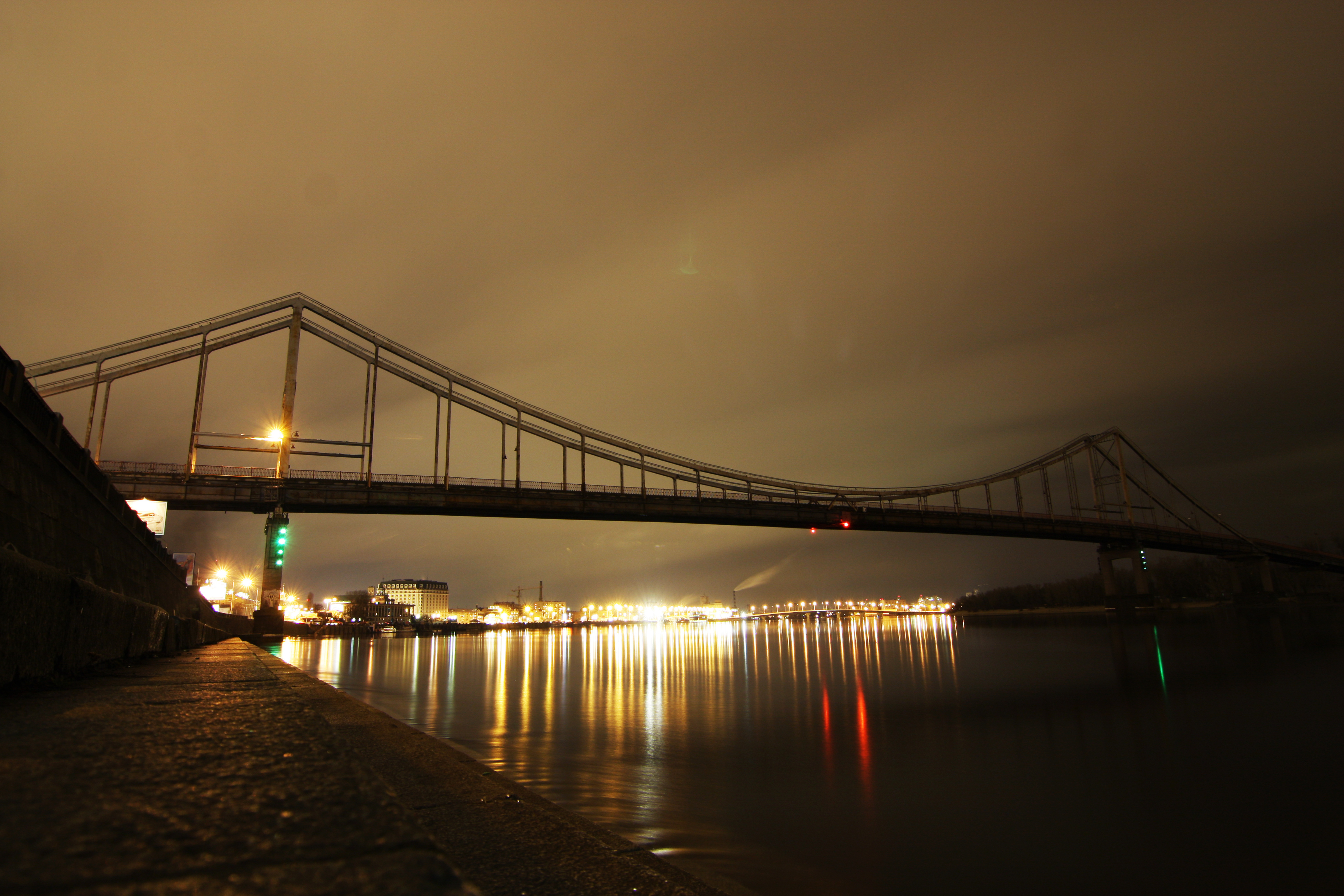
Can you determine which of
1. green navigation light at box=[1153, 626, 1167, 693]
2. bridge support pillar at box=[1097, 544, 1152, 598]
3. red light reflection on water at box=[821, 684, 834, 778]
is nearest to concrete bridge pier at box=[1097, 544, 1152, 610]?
bridge support pillar at box=[1097, 544, 1152, 598]

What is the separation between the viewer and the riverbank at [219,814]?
2.66 ft

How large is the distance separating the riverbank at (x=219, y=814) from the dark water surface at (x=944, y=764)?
4441 millimetres

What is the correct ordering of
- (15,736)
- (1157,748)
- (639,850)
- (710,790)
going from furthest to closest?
(1157,748)
(710,790)
(639,850)
(15,736)

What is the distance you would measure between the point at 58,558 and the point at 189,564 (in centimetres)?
5353

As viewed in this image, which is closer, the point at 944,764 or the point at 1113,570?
the point at 944,764

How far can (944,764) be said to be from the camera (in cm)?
1216

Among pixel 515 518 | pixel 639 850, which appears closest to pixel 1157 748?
pixel 639 850

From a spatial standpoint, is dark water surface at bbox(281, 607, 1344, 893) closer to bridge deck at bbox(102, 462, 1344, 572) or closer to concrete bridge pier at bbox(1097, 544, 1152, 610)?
bridge deck at bbox(102, 462, 1344, 572)

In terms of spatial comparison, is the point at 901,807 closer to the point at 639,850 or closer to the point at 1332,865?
the point at 1332,865

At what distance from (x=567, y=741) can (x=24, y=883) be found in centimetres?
1469

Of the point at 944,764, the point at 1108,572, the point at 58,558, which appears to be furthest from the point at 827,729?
the point at 1108,572

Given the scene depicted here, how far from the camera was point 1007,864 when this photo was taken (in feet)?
24.2

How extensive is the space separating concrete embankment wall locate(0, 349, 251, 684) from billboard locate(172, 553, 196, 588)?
1657 inches

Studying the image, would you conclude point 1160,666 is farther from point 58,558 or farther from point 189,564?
point 189,564
